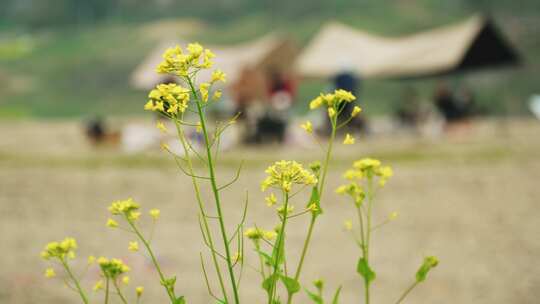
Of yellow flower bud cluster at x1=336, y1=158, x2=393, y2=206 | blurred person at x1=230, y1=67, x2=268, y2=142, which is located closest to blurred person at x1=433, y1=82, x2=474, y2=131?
blurred person at x1=230, y1=67, x2=268, y2=142

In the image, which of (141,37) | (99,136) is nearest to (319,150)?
(99,136)

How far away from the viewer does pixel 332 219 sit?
7.56 m

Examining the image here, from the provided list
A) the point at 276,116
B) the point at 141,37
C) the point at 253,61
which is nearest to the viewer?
the point at 276,116

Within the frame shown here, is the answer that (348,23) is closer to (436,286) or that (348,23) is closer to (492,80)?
(492,80)

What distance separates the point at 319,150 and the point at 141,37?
95.0 ft

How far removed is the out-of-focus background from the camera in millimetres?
5535

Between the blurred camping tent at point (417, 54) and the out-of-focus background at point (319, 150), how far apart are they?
49 millimetres

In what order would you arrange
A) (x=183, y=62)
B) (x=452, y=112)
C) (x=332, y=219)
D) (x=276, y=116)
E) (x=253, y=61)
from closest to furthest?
(x=183, y=62) < (x=332, y=219) < (x=276, y=116) < (x=452, y=112) < (x=253, y=61)

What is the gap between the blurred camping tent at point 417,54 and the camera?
15680mm

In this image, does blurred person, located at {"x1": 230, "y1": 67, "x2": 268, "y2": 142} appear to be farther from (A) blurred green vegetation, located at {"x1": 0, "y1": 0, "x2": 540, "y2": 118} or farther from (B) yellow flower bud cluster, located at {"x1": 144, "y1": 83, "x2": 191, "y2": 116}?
(B) yellow flower bud cluster, located at {"x1": 144, "y1": 83, "x2": 191, "y2": 116}

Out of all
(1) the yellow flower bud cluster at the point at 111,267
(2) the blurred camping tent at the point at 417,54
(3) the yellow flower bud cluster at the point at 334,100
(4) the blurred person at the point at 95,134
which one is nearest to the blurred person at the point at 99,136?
(4) the blurred person at the point at 95,134

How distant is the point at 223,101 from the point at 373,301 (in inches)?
438

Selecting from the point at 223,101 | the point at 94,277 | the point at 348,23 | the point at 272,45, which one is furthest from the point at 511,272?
the point at 348,23

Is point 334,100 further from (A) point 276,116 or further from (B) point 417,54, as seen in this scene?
(B) point 417,54
